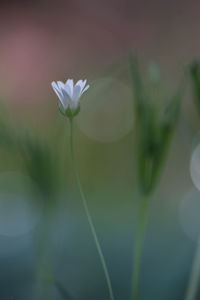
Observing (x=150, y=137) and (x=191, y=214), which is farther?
(x=191, y=214)

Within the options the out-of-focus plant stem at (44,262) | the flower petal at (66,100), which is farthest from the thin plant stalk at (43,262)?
the flower petal at (66,100)

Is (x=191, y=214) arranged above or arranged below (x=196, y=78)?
below

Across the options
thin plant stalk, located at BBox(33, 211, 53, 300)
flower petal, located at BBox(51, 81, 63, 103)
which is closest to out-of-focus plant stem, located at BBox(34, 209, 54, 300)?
thin plant stalk, located at BBox(33, 211, 53, 300)

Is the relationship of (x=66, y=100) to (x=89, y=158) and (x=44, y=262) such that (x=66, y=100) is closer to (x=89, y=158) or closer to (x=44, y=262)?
(x=44, y=262)

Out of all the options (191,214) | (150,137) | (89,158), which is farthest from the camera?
(89,158)

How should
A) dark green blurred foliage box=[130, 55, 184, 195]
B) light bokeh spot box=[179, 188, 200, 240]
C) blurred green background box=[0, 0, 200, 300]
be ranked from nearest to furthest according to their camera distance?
dark green blurred foliage box=[130, 55, 184, 195] < blurred green background box=[0, 0, 200, 300] < light bokeh spot box=[179, 188, 200, 240]

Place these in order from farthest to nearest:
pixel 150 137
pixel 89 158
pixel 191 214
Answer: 1. pixel 89 158
2. pixel 191 214
3. pixel 150 137

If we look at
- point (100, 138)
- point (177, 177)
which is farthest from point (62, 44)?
point (177, 177)

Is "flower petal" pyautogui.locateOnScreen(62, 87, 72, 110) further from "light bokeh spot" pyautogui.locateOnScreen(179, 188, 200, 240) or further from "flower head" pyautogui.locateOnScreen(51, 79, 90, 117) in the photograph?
"light bokeh spot" pyautogui.locateOnScreen(179, 188, 200, 240)

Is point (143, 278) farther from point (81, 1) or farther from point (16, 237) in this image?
point (81, 1)

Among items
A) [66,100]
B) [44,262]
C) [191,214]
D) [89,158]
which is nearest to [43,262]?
[44,262]
